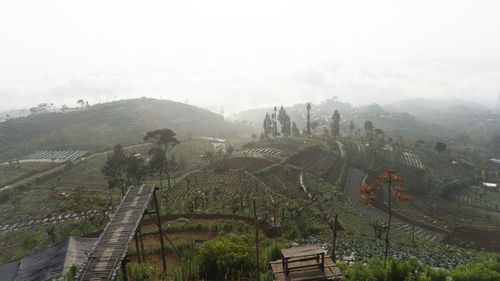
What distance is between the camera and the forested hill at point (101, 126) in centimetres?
10484

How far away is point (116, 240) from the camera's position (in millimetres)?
9656

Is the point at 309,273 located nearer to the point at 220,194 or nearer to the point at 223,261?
the point at 223,261

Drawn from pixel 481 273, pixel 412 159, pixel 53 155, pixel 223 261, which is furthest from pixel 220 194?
pixel 53 155

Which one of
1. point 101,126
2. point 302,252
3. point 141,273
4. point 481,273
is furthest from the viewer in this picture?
point 101,126

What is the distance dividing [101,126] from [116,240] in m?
140

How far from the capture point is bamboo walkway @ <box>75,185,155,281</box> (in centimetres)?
828

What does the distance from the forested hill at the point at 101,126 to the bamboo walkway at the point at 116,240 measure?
333 feet

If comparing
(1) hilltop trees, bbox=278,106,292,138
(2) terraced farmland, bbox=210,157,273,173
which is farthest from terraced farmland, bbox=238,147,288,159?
(1) hilltop trees, bbox=278,106,292,138

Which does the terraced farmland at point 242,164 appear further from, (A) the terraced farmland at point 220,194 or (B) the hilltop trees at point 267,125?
(B) the hilltop trees at point 267,125

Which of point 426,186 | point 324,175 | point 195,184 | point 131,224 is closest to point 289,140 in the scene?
point 324,175

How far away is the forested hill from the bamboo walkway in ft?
333

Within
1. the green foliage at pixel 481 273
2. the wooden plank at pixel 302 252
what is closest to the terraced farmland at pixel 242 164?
the wooden plank at pixel 302 252

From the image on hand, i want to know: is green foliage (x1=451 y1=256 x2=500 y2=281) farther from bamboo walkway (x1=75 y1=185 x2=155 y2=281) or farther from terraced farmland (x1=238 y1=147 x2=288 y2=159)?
terraced farmland (x1=238 y1=147 x2=288 y2=159)

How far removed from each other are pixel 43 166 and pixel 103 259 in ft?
282
